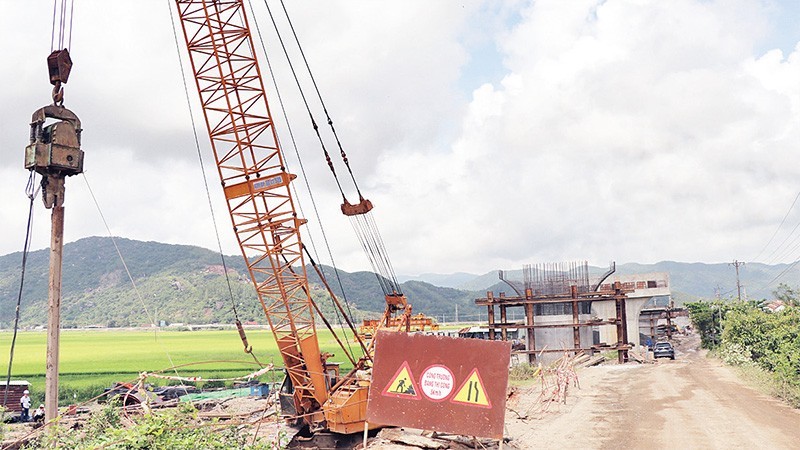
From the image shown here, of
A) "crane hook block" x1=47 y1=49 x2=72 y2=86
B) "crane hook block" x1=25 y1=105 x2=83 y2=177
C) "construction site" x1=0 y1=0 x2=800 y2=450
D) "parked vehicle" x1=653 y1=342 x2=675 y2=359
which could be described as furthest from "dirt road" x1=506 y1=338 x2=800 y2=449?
"parked vehicle" x1=653 y1=342 x2=675 y2=359

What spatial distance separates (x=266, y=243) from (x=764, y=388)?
82.3ft

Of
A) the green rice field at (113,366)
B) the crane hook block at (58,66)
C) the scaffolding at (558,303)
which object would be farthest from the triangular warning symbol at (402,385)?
the scaffolding at (558,303)

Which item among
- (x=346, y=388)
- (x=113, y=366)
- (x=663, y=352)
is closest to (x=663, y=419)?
(x=346, y=388)

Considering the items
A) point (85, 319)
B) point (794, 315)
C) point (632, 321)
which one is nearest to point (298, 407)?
point (794, 315)

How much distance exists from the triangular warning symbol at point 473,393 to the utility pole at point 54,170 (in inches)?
332

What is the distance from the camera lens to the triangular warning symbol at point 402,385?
15.1m

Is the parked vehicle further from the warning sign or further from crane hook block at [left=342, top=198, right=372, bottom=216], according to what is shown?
the warning sign

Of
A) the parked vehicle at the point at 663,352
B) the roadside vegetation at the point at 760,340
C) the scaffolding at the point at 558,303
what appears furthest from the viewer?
the parked vehicle at the point at 663,352

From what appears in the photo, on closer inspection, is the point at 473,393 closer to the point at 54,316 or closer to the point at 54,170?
the point at 54,316

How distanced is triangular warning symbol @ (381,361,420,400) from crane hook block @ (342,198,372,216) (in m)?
14.5

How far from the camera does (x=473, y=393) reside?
14820 millimetres

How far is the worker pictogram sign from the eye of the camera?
48.3 feet

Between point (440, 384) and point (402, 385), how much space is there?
91 cm

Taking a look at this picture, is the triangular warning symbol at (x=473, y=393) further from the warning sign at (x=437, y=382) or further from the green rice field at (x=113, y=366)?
the green rice field at (x=113, y=366)
